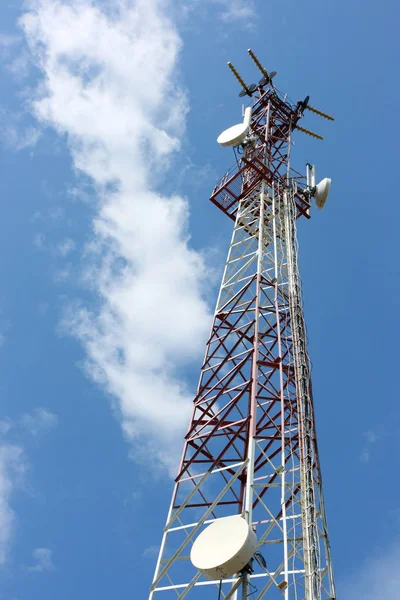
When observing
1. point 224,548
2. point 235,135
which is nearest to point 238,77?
point 235,135

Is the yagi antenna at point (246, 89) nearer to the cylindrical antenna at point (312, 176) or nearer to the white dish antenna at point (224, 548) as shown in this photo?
the cylindrical antenna at point (312, 176)

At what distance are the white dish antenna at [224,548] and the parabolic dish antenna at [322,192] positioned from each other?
671 inches

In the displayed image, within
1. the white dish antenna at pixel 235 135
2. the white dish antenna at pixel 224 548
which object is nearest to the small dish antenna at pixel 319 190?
the white dish antenna at pixel 235 135

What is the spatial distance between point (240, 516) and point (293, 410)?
4.81 meters

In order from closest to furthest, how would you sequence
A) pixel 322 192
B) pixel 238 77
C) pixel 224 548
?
pixel 224 548, pixel 322 192, pixel 238 77

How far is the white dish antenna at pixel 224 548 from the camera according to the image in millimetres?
12019

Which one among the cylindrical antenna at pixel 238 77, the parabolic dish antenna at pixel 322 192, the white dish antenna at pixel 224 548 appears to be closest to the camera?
the white dish antenna at pixel 224 548

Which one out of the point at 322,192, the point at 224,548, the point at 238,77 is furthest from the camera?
the point at 238,77

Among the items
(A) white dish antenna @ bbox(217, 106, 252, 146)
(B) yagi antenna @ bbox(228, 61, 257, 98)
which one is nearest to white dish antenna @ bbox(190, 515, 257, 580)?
(A) white dish antenna @ bbox(217, 106, 252, 146)

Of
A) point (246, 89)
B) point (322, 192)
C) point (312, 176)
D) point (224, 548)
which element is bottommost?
point (224, 548)

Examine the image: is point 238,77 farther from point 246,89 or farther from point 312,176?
point 312,176

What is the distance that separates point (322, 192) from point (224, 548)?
18.1 meters

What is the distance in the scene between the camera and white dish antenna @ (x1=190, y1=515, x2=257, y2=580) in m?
12.0

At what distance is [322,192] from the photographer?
2558cm
